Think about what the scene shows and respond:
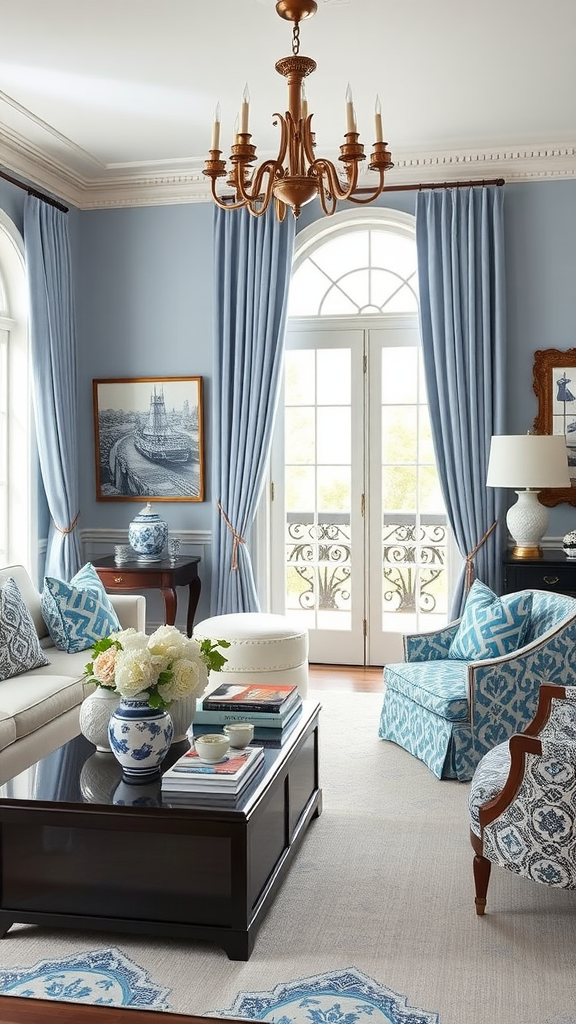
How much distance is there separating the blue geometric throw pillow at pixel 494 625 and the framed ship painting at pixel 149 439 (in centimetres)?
252

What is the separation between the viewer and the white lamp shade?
209 inches

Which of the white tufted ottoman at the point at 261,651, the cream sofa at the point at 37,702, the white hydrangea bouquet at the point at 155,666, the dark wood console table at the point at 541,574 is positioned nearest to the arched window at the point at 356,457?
the dark wood console table at the point at 541,574

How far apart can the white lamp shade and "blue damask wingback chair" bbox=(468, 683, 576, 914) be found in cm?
251

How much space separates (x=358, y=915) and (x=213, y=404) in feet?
13.0

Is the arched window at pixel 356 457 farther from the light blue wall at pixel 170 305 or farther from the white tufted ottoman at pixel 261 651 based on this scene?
the white tufted ottoman at pixel 261 651

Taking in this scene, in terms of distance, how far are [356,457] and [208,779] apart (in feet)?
12.6

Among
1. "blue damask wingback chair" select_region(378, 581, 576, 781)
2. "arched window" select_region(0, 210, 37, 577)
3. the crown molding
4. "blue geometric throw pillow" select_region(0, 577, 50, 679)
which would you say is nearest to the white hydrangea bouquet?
"blue geometric throw pillow" select_region(0, 577, 50, 679)

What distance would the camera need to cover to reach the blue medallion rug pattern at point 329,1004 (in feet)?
8.00

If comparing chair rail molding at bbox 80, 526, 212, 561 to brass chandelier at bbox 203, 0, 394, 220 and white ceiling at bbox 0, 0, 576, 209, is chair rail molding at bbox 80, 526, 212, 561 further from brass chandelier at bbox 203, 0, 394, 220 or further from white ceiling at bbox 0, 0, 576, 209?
brass chandelier at bbox 203, 0, 394, 220

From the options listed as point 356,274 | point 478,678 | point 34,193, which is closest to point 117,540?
point 34,193

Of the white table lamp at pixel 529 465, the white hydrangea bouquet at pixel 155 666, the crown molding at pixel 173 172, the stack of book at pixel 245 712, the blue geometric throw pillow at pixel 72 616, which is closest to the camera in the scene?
the white hydrangea bouquet at pixel 155 666

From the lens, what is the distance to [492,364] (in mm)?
5883

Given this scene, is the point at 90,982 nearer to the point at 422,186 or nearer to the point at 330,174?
the point at 330,174

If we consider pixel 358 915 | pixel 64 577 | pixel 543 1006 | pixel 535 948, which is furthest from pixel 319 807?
pixel 64 577
